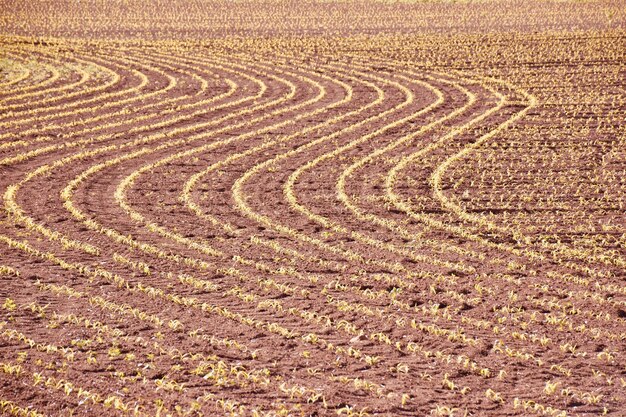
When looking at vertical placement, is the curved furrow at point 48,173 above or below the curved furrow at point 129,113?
below

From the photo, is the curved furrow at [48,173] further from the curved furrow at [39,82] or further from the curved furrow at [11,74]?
the curved furrow at [11,74]

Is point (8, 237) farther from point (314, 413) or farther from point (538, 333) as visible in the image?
point (538, 333)

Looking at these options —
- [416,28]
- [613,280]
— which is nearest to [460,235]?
[613,280]

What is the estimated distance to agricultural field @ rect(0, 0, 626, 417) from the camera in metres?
8.23

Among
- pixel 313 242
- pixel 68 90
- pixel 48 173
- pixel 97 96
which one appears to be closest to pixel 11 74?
pixel 68 90

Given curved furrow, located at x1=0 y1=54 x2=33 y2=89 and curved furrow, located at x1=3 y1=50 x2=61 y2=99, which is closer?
curved furrow, located at x1=3 y1=50 x2=61 y2=99

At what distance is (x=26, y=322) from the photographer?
9406mm

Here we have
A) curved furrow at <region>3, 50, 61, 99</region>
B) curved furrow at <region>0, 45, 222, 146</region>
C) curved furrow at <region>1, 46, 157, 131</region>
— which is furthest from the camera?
curved furrow at <region>3, 50, 61, 99</region>

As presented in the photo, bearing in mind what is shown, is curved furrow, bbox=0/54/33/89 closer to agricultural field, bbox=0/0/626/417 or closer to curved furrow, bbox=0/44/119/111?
agricultural field, bbox=0/0/626/417

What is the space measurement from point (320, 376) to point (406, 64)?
68.3ft

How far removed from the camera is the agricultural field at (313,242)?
823 centimetres

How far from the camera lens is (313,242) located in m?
12.0

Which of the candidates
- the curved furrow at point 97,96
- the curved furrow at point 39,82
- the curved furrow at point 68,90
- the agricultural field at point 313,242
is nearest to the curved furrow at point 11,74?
the agricultural field at point 313,242

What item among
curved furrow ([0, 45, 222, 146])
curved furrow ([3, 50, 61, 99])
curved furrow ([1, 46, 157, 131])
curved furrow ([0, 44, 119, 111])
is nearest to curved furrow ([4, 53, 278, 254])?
curved furrow ([0, 45, 222, 146])
